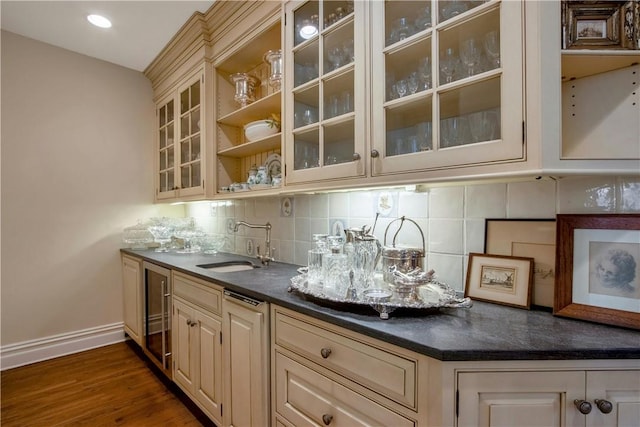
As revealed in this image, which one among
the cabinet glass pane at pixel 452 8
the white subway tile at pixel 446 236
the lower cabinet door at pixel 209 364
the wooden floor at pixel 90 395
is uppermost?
the cabinet glass pane at pixel 452 8

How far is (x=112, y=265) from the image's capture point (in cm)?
278

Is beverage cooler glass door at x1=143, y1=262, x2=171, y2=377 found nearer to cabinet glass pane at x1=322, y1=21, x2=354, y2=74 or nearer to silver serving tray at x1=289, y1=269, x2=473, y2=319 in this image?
silver serving tray at x1=289, y1=269, x2=473, y2=319

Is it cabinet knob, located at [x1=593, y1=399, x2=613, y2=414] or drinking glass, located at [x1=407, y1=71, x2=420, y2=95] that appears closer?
cabinet knob, located at [x1=593, y1=399, x2=613, y2=414]

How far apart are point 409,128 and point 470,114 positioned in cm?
21

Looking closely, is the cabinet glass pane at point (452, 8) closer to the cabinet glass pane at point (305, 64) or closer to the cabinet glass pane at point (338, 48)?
the cabinet glass pane at point (338, 48)

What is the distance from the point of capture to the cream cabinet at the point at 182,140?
225 cm

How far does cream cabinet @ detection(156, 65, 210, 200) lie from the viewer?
225 centimetres

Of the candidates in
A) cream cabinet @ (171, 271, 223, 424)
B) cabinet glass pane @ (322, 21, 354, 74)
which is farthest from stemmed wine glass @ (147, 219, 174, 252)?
cabinet glass pane @ (322, 21, 354, 74)

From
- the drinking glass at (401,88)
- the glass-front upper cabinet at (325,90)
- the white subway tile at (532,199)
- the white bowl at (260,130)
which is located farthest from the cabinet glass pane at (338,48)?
the white subway tile at (532,199)

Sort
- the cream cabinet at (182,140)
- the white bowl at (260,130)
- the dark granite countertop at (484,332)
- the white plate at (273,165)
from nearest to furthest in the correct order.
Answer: the dark granite countertop at (484,332) → the white bowl at (260,130) → the white plate at (273,165) → the cream cabinet at (182,140)

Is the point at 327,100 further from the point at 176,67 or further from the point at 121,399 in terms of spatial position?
the point at 121,399

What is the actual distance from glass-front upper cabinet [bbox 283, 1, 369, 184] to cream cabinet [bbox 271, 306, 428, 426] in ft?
2.06

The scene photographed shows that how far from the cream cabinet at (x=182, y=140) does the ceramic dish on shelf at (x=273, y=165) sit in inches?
19.6

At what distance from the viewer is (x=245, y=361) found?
51.3 inches
